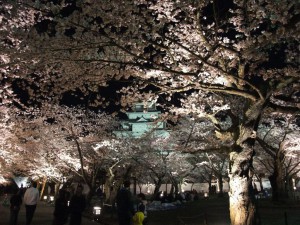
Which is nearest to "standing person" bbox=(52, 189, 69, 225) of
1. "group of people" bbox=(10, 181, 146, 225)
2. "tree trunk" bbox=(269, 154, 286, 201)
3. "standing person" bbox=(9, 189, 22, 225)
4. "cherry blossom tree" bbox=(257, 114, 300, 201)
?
"group of people" bbox=(10, 181, 146, 225)

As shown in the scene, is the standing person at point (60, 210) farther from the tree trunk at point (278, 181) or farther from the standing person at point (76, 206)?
the tree trunk at point (278, 181)

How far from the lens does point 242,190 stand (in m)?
9.48

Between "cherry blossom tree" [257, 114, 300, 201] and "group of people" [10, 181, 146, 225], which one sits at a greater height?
"cherry blossom tree" [257, 114, 300, 201]

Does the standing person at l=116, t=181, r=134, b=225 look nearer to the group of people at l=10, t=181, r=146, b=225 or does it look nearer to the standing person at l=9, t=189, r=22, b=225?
the group of people at l=10, t=181, r=146, b=225

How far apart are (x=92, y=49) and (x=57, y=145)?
21891 millimetres

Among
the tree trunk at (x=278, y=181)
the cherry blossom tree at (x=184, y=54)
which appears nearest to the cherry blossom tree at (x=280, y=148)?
the tree trunk at (x=278, y=181)

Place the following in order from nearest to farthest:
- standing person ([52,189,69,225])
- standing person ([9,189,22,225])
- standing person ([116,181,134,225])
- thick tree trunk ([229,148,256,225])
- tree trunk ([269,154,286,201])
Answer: standing person ([116,181,134,225]) → standing person ([52,189,69,225]) → thick tree trunk ([229,148,256,225]) → standing person ([9,189,22,225]) → tree trunk ([269,154,286,201])


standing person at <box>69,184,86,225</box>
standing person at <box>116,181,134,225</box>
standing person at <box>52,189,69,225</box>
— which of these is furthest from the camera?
standing person at <box>69,184,86,225</box>

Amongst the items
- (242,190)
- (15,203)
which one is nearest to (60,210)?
(15,203)

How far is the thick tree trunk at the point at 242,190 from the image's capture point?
9.34 m

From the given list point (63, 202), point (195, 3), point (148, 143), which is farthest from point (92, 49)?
point (148, 143)

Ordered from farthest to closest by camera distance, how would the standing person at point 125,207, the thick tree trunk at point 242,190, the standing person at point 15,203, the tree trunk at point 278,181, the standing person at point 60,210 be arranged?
the tree trunk at point 278,181 < the standing person at point 15,203 < the thick tree trunk at point 242,190 < the standing person at point 60,210 < the standing person at point 125,207

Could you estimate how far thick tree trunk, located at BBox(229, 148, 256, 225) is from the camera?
934 centimetres

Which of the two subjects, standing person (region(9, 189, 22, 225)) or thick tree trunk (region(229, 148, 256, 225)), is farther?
standing person (region(9, 189, 22, 225))
